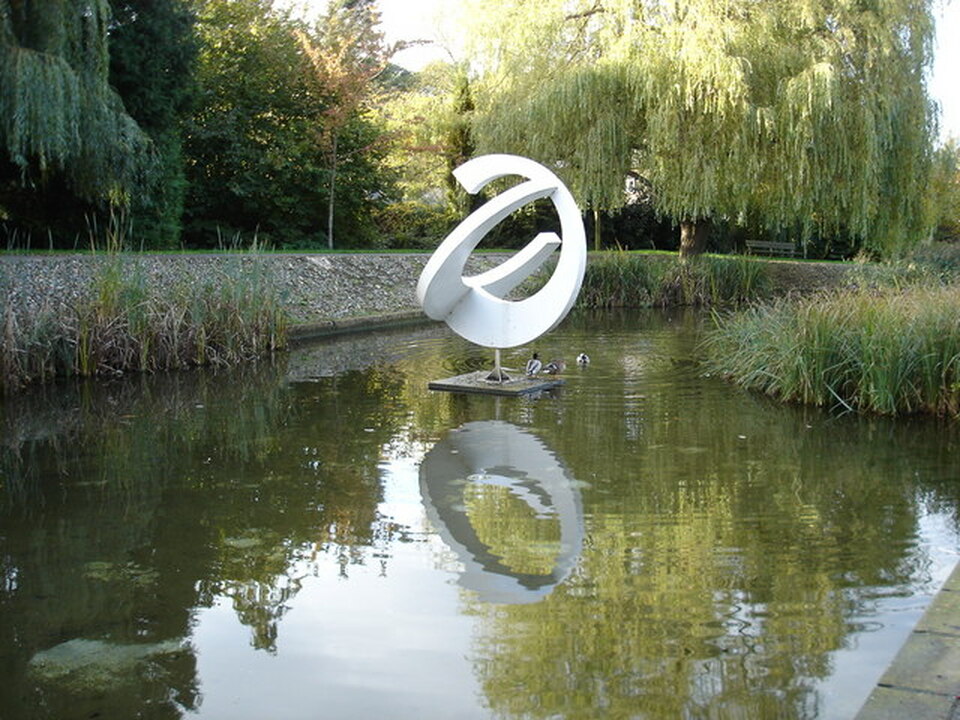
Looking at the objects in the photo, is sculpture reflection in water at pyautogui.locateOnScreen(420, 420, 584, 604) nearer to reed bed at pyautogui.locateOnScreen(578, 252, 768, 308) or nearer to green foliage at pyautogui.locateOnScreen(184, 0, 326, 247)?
reed bed at pyautogui.locateOnScreen(578, 252, 768, 308)

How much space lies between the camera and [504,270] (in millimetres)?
12398

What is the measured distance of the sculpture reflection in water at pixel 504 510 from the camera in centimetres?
572

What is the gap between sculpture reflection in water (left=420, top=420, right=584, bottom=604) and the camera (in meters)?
5.72

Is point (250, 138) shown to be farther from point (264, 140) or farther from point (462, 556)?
point (462, 556)

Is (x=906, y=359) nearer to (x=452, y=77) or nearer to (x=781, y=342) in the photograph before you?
(x=781, y=342)

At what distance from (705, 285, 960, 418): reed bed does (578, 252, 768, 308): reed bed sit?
36.1ft

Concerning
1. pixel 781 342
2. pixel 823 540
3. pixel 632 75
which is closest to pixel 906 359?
pixel 781 342

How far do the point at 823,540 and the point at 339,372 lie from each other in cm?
790

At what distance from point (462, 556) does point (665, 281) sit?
17.9 meters

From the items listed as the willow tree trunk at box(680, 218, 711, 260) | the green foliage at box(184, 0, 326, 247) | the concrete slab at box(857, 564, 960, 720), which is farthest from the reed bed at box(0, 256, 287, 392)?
the willow tree trunk at box(680, 218, 711, 260)

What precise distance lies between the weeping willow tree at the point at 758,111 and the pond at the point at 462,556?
10621 millimetres

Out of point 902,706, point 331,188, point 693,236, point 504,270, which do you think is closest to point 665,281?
point 693,236

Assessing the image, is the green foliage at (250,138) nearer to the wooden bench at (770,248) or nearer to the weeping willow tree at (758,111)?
the weeping willow tree at (758,111)

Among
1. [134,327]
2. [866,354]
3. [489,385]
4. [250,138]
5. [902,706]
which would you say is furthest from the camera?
[250,138]
